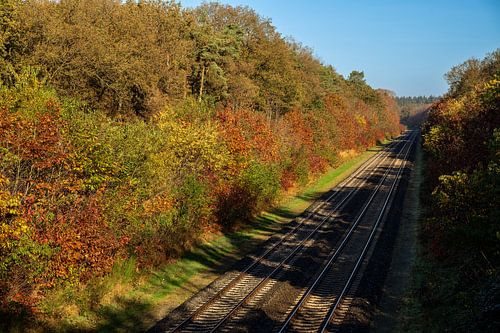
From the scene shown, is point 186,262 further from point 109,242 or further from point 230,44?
point 230,44

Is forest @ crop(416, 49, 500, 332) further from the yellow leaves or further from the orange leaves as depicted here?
the orange leaves

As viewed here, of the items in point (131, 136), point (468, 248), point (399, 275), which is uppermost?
point (131, 136)

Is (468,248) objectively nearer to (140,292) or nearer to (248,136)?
(140,292)

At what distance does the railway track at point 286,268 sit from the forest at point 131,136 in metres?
4.12

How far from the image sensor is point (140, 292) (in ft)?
59.2

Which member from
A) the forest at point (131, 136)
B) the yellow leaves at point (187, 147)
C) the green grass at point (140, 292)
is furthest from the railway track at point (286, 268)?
the yellow leaves at point (187, 147)

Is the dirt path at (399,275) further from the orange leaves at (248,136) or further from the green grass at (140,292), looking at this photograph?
the orange leaves at (248,136)

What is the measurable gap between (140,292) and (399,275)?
12540 millimetres

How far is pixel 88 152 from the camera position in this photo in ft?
51.7

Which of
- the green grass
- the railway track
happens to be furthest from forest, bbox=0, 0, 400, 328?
the railway track

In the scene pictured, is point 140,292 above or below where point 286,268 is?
below

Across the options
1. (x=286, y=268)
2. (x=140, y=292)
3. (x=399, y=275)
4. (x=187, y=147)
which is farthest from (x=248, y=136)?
(x=140, y=292)

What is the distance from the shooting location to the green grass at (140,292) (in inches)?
580

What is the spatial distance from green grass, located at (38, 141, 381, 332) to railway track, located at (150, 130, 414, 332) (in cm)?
141
